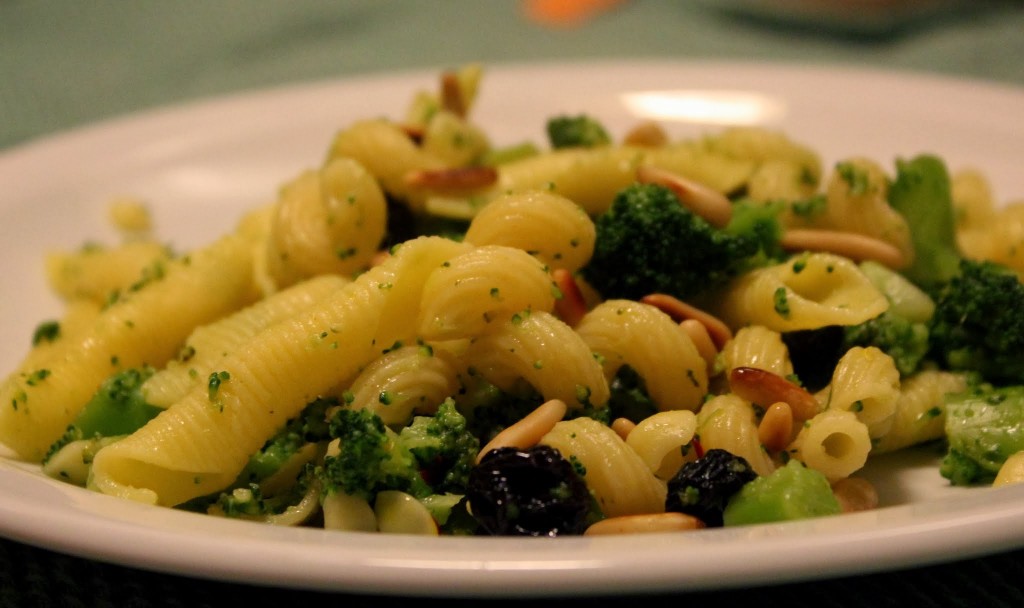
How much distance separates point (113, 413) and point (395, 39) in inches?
162

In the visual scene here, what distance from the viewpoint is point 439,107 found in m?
2.90

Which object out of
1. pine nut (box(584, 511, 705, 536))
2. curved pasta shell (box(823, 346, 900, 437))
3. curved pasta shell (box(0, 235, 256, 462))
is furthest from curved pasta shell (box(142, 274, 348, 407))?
curved pasta shell (box(823, 346, 900, 437))

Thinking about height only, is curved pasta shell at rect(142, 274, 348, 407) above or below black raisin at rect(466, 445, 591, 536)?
above

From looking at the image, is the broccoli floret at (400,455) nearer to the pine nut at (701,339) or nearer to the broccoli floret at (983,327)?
the pine nut at (701,339)

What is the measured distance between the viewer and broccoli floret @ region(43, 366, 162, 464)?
6.61 feet

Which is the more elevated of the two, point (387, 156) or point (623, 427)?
point (387, 156)

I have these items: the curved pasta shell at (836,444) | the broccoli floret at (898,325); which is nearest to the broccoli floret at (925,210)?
the broccoli floret at (898,325)

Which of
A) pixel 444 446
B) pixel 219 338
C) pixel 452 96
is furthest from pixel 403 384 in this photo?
pixel 452 96

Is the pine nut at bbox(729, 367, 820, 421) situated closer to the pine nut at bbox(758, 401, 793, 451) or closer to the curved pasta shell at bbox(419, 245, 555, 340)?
the pine nut at bbox(758, 401, 793, 451)

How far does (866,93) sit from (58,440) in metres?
2.77

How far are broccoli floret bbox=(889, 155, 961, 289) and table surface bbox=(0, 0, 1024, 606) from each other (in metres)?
2.71

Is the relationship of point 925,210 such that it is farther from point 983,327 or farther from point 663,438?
point 663,438

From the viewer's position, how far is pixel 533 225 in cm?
203

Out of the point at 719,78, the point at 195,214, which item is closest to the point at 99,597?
the point at 195,214
